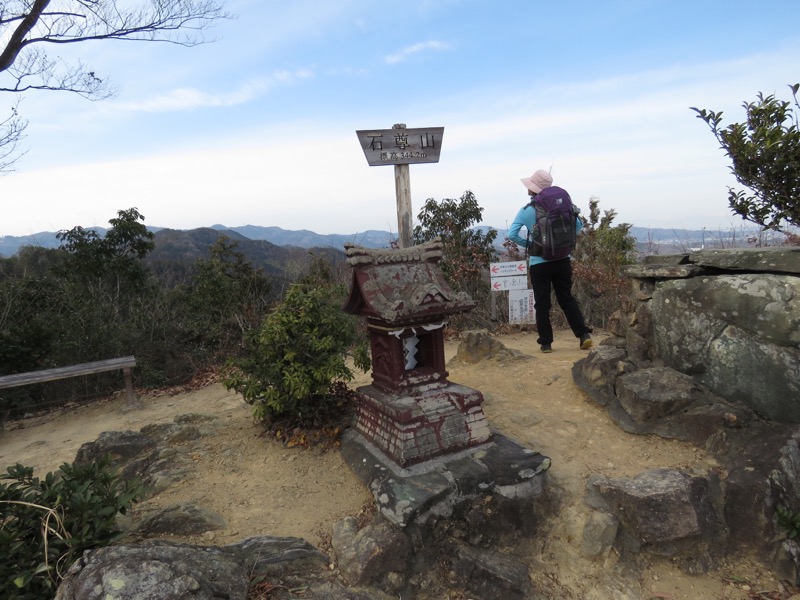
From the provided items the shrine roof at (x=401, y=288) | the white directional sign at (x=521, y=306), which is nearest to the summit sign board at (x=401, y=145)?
the shrine roof at (x=401, y=288)

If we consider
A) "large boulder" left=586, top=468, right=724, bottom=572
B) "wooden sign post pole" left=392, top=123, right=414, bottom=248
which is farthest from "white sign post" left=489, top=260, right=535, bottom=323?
"large boulder" left=586, top=468, right=724, bottom=572

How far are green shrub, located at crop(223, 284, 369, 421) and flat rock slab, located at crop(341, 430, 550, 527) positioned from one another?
0.64 meters

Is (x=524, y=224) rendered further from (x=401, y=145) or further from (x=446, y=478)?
(x=446, y=478)

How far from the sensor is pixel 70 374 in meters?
5.52

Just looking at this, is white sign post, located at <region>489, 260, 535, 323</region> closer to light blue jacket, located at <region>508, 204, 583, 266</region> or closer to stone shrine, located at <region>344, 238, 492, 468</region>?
light blue jacket, located at <region>508, 204, 583, 266</region>

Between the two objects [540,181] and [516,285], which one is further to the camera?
[516,285]

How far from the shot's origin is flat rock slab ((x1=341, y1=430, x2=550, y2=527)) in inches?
112

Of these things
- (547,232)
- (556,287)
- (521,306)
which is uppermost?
(547,232)

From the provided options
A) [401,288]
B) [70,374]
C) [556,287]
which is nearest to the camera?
[401,288]

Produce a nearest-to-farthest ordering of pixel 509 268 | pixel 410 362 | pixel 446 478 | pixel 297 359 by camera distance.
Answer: pixel 446 478 < pixel 410 362 < pixel 297 359 < pixel 509 268

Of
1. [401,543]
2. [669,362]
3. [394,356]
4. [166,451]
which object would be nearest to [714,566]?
[669,362]

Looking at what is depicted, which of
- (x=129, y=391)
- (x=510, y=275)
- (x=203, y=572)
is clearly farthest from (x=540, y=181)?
(x=129, y=391)

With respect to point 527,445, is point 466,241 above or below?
above

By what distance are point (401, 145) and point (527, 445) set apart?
281 cm
